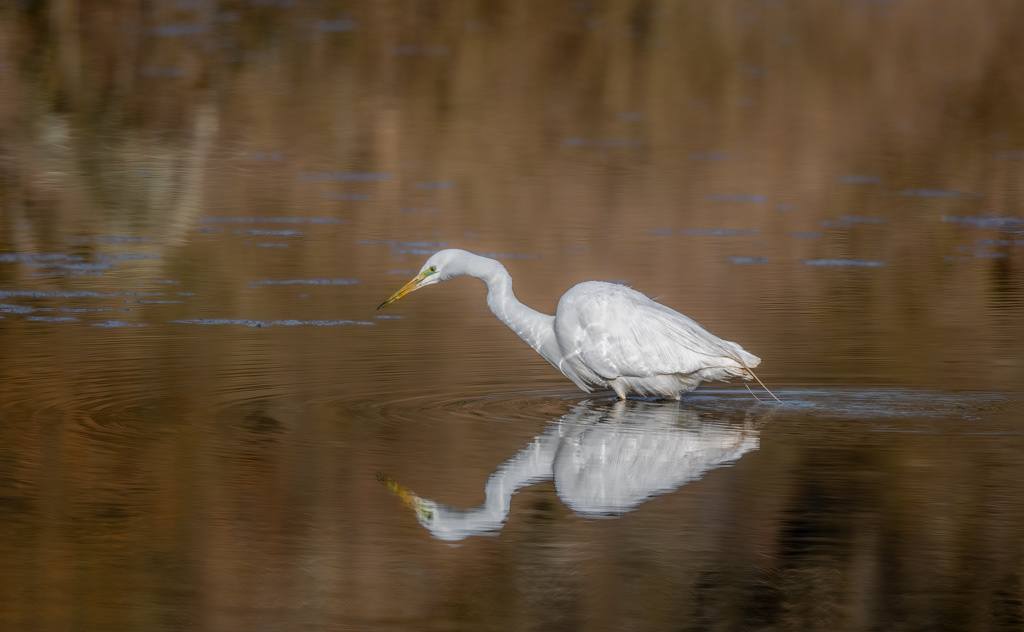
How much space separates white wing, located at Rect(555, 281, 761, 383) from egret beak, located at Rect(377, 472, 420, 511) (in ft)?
7.31

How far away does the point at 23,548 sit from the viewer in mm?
6727

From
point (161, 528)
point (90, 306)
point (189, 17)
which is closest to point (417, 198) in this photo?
point (90, 306)

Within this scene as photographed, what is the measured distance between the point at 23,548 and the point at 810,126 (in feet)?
56.0

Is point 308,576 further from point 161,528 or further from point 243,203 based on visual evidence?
point 243,203

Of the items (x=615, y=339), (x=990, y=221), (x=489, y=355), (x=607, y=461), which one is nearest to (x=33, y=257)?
(x=489, y=355)

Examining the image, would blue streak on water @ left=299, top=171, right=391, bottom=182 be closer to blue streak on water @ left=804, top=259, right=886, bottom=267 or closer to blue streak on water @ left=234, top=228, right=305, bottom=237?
blue streak on water @ left=234, top=228, right=305, bottom=237

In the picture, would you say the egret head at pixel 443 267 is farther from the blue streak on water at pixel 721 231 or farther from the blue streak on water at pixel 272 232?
the blue streak on water at pixel 721 231

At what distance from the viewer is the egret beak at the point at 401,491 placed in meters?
7.41

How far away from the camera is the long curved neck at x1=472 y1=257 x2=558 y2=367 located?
33.3 ft

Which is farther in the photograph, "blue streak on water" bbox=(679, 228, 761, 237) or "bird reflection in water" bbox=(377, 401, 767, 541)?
"blue streak on water" bbox=(679, 228, 761, 237)

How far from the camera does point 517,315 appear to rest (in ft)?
33.6

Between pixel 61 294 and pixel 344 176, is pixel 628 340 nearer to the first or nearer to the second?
pixel 61 294

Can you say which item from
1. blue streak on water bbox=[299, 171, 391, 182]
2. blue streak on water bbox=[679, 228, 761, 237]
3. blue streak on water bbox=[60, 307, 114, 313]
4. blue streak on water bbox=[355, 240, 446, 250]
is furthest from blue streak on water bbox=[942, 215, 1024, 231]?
blue streak on water bbox=[60, 307, 114, 313]

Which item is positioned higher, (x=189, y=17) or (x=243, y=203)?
(x=189, y=17)
